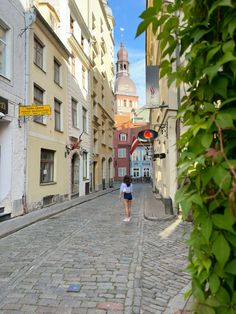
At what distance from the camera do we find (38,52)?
15.9 metres

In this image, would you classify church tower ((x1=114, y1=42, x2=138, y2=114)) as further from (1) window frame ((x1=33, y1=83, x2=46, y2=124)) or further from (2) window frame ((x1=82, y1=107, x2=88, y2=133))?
(1) window frame ((x1=33, y1=83, x2=46, y2=124))

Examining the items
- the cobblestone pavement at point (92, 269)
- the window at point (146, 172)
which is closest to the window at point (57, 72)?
the cobblestone pavement at point (92, 269)

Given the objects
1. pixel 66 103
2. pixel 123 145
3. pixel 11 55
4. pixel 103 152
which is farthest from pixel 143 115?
pixel 11 55

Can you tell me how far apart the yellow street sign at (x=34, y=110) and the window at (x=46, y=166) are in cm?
363

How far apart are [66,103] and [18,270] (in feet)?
49.9

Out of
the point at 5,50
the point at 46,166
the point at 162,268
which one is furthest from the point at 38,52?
the point at 162,268

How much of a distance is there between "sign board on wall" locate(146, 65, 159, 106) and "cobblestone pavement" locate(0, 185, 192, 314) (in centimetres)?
760

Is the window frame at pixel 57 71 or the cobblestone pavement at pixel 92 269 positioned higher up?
the window frame at pixel 57 71

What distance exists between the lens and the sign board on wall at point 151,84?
1570 cm

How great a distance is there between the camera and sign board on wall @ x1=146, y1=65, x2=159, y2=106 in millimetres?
15695

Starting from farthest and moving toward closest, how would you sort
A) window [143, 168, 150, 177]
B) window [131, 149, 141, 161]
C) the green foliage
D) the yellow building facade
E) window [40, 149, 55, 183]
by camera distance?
1. window [131, 149, 141, 161]
2. window [143, 168, 150, 177]
3. window [40, 149, 55, 183]
4. the yellow building facade
5. the green foliage

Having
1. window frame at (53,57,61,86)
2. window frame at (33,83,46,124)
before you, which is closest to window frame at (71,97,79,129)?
window frame at (53,57,61,86)

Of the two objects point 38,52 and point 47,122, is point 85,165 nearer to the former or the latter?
point 47,122

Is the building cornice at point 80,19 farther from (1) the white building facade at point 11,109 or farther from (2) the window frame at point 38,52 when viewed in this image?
(1) the white building facade at point 11,109
